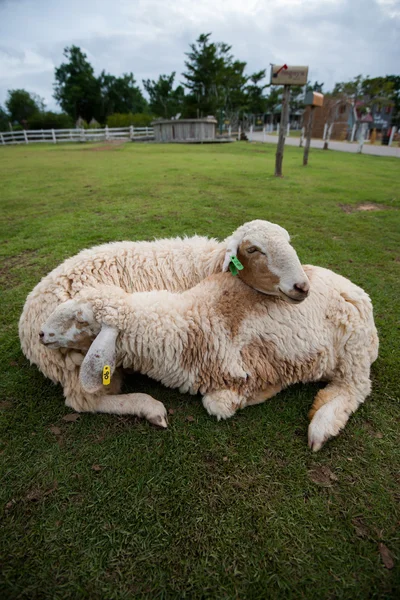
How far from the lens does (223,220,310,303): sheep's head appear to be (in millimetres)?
2146

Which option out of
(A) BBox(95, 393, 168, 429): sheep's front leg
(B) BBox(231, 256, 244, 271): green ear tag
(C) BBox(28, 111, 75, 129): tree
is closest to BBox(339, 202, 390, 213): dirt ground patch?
(B) BBox(231, 256, 244, 271): green ear tag

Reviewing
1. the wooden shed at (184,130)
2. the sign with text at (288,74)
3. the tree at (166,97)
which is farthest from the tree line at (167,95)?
the sign with text at (288,74)

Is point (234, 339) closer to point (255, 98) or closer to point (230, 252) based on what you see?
point (230, 252)

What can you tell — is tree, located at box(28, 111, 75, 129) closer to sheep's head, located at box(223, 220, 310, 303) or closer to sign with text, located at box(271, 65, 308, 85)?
sign with text, located at box(271, 65, 308, 85)

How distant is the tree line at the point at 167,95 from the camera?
3994cm

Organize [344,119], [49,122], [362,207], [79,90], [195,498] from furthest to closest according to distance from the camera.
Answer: [79,90] < [49,122] < [344,119] < [362,207] < [195,498]

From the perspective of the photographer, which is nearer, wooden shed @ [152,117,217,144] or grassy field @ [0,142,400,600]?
grassy field @ [0,142,400,600]

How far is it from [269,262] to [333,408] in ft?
3.42

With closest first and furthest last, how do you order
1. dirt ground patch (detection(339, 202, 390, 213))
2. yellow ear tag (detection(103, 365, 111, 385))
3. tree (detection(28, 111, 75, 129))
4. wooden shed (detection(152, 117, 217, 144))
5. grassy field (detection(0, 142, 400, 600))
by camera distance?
1. grassy field (detection(0, 142, 400, 600))
2. yellow ear tag (detection(103, 365, 111, 385))
3. dirt ground patch (detection(339, 202, 390, 213))
4. wooden shed (detection(152, 117, 217, 144))
5. tree (detection(28, 111, 75, 129))

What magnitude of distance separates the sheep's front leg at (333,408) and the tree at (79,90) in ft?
203

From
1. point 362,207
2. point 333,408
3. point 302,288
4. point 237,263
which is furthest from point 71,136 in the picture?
point 333,408

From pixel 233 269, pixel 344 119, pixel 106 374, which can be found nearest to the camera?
pixel 106 374

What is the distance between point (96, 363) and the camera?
192cm

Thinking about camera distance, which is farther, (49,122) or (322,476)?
(49,122)
